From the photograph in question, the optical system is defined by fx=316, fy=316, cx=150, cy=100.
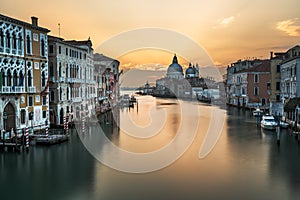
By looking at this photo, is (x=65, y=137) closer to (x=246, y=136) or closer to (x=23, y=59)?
(x=23, y=59)

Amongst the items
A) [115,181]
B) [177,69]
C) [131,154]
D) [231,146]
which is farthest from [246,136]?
[177,69]

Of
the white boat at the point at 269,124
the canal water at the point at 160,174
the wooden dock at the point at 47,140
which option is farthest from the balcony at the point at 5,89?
the white boat at the point at 269,124

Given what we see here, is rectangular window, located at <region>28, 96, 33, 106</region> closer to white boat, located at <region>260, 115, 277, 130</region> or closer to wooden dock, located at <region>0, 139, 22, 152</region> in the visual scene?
wooden dock, located at <region>0, 139, 22, 152</region>

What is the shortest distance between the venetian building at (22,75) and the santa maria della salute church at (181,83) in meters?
63.2

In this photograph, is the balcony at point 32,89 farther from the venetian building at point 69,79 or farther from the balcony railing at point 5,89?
the venetian building at point 69,79

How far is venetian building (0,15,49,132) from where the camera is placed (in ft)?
51.8

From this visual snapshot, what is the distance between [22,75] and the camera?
672 inches

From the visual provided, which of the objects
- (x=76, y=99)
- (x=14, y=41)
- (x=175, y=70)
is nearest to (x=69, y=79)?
(x=76, y=99)

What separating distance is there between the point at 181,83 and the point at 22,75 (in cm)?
8160

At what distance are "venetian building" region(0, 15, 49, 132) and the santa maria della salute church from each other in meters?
63.2

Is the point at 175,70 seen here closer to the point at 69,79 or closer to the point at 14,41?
the point at 69,79

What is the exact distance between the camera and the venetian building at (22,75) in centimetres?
1580

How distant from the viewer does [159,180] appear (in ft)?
35.6

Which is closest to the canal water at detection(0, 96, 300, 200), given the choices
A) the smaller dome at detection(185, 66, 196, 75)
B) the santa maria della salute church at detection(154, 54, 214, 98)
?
the santa maria della salute church at detection(154, 54, 214, 98)
